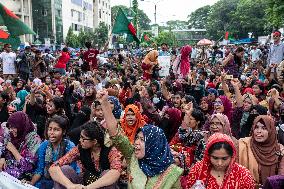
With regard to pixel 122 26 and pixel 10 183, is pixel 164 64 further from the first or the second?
pixel 10 183

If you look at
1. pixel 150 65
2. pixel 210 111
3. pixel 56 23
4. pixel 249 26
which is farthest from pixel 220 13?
pixel 210 111

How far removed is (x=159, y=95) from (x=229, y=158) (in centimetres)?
422

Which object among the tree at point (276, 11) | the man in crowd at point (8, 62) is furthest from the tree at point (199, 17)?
the man in crowd at point (8, 62)

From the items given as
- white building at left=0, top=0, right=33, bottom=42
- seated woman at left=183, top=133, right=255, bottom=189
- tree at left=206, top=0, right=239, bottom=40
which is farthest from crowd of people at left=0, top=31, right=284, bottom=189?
tree at left=206, top=0, right=239, bottom=40

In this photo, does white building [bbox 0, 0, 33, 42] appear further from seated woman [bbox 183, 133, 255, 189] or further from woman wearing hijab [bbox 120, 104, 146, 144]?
seated woman [bbox 183, 133, 255, 189]

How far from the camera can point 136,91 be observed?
23.6 ft

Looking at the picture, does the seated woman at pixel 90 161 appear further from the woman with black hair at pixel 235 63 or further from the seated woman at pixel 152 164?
the woman with black hair at pixel 235 63

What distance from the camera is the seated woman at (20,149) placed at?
3.89m

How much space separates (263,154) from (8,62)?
30.5 feet

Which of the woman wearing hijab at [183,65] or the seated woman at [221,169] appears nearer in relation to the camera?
the seated woman at [221,169]

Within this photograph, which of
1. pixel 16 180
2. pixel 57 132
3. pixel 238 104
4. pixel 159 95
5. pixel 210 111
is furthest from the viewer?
pixel 159 95

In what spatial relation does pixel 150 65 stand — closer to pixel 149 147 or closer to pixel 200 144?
pixel 200 144

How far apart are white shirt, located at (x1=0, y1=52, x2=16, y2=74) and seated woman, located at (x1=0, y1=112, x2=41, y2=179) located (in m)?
7.80

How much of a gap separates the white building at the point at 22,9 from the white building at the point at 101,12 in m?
21.4
